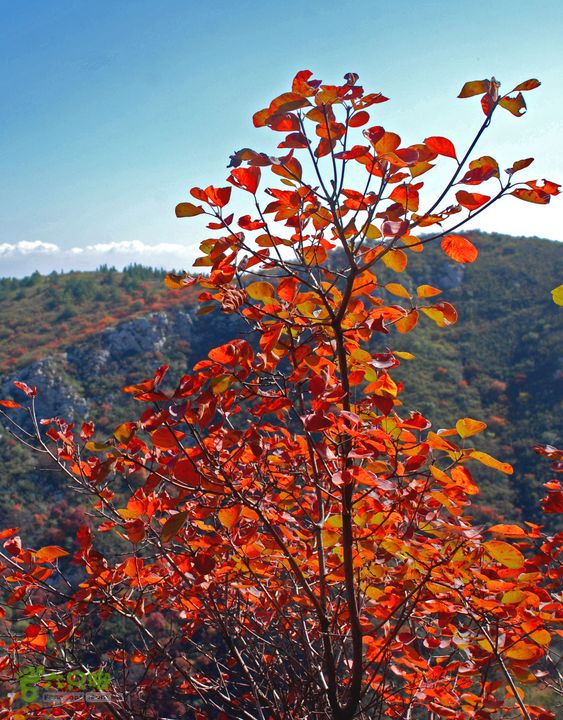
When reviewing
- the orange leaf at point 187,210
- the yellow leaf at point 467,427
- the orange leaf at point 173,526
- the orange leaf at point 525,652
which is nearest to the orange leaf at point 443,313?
the yellow leaf at point 467,427

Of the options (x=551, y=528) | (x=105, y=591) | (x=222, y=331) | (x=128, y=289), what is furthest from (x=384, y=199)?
(x=128, y=289)

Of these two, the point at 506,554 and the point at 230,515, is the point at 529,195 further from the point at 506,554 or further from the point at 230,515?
the point at 230,515

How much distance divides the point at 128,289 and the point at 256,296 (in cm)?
3933

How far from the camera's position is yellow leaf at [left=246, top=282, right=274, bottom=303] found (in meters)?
1.33

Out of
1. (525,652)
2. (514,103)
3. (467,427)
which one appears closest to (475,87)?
(514,103)

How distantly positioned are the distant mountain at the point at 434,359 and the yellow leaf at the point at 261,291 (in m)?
13.2

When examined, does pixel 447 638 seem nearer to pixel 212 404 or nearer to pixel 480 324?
pixel 212 404

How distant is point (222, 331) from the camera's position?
86.9ft

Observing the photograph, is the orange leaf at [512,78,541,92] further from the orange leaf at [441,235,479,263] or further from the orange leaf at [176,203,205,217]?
the orange leaf at [176,203,205,217]

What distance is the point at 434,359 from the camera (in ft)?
70.6

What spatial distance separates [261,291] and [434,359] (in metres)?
21.3

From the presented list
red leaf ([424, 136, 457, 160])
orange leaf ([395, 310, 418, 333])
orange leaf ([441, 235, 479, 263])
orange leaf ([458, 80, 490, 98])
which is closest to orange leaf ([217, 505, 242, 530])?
orange leaf ([395, 310, 418, 333])

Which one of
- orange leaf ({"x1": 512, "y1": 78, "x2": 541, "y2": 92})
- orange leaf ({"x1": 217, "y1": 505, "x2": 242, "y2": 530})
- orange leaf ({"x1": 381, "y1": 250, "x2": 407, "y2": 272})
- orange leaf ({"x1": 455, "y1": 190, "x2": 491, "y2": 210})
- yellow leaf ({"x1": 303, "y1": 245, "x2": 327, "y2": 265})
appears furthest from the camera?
yellow leaf ({"x1": 303, "y1": 245, "x2": 327, "y2": 265})

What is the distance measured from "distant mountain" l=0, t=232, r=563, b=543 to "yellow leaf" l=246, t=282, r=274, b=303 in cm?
1322
